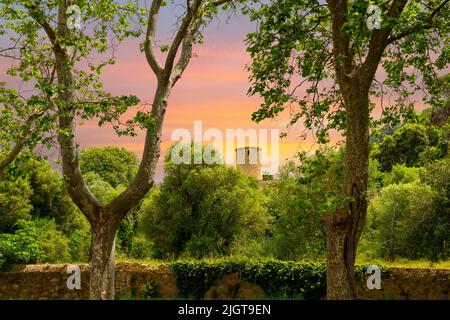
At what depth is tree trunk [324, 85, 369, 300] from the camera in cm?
1238

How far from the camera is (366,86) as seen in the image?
491 inches

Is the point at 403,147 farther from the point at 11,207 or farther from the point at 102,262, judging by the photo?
the point at 102,262

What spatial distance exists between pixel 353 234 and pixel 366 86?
3.46 meters

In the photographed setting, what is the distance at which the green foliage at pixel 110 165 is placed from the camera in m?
63.5

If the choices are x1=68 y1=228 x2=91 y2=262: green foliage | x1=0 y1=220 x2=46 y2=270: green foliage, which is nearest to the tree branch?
x1=0 y1=220 x2=46 y2=270: green foliage

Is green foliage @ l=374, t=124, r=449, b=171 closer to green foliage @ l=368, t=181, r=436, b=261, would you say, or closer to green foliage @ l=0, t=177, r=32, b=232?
green foliage @ l=368, t=181, r=436, b=261

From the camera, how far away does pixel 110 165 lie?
64.5 m

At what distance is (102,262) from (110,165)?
170ft

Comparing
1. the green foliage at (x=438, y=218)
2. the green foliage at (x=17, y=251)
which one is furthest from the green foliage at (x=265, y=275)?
the green foliage at (x=438, y=218)

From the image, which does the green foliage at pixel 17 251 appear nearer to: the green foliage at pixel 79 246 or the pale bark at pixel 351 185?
the green foliage at pixel 79 246

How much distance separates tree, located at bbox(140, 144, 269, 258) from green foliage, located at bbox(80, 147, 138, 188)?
80.5 ft

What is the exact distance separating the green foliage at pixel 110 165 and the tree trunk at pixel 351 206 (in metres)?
52.7
